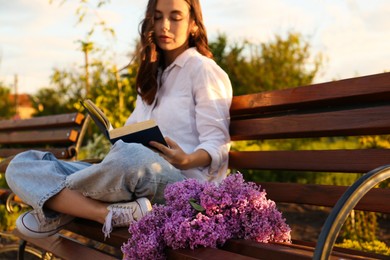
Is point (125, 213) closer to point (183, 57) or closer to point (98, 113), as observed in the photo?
point (98, 113)

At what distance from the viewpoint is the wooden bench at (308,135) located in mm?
2488

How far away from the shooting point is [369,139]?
559 cm

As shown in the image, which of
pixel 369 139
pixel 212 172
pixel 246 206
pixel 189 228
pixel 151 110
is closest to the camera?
pixel 189 228

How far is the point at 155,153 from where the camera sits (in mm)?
2596

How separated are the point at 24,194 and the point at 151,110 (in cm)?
89

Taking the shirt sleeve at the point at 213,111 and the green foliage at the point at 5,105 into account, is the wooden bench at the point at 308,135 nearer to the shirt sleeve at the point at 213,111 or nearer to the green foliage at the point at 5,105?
the shirt sleeve at the point at 213,111

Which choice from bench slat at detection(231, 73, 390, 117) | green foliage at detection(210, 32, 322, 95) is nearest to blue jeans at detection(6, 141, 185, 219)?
bench slat at detection(231, 73, 390, 117)

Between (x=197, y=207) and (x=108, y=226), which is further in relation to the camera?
(x=108, y=226)

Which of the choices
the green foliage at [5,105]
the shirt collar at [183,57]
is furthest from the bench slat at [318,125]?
the green foliage at [5,105]

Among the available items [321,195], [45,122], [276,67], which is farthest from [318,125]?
[276,67]

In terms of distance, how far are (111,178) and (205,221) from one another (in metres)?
0.49

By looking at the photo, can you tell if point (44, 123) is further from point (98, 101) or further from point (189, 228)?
point (189, 228)

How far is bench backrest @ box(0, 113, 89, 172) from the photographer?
443 cm

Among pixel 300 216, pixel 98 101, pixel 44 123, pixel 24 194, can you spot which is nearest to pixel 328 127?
pixel 24 194
